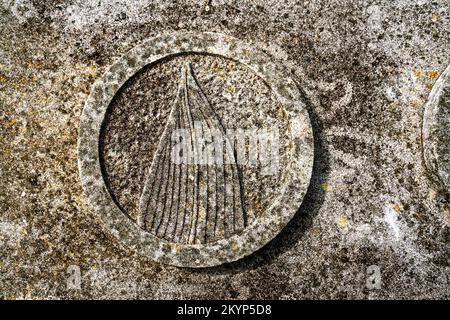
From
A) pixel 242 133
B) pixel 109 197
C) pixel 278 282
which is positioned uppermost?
pixel 242 133

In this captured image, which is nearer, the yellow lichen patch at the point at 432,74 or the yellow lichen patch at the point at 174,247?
the yellow lichen patch at the point at 174,247

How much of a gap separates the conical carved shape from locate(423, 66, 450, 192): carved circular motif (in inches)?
56.8

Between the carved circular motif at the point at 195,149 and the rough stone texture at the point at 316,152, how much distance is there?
0.57 feet

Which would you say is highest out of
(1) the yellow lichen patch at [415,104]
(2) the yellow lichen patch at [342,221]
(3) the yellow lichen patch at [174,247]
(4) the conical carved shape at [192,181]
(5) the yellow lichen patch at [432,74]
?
(5) the yellow lichen patch at [432,74]

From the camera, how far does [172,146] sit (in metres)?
3.53

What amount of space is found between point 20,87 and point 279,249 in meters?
2.31

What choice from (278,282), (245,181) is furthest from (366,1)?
(278,282)

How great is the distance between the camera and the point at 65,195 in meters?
3.61

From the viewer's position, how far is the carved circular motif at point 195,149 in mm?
3484

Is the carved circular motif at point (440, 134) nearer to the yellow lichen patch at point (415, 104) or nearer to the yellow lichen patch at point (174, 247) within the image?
the yellow lichen patch at point (415, 104)

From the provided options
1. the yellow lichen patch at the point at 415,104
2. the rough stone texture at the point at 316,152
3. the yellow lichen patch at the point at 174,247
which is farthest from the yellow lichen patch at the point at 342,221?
the yellow lichen patch at the point at 174,247

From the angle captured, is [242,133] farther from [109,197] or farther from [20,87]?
[20,87]

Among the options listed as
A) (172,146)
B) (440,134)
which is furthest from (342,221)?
(172,146)

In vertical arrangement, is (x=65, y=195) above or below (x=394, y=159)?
below
